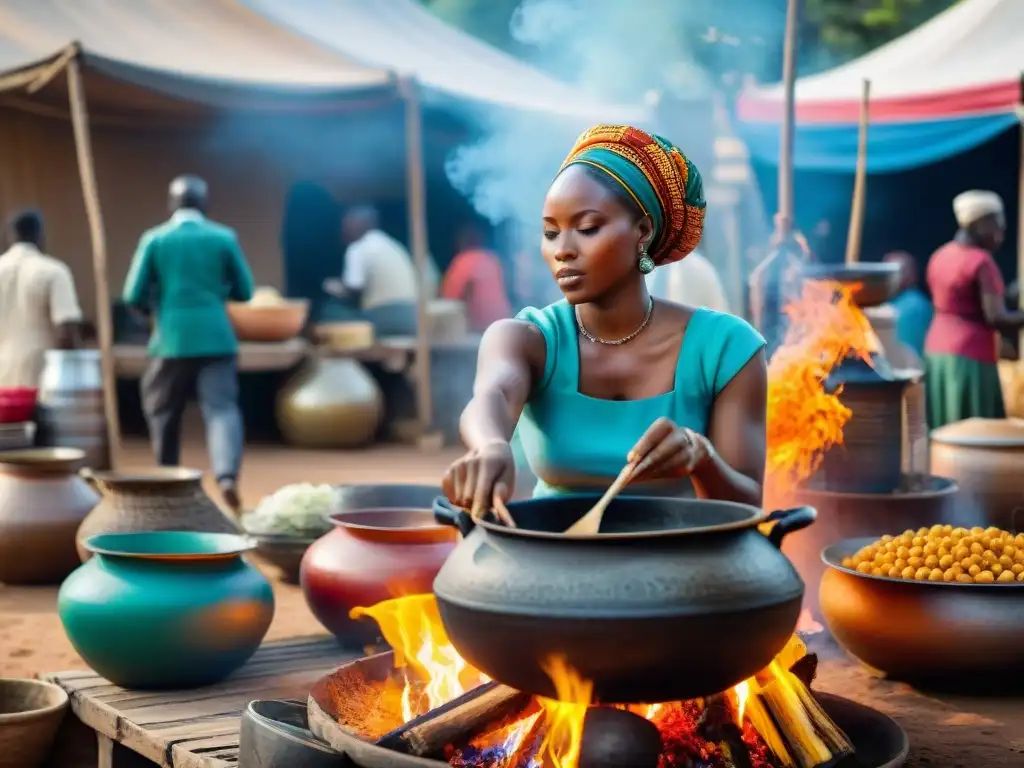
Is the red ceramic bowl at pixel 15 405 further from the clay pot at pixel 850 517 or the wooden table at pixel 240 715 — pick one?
the clay pot at pixel 850 517

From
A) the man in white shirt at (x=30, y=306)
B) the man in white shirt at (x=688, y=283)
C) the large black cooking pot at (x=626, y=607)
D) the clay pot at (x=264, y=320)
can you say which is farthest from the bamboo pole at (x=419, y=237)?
the large black cooking pot at (x=626, y=607)

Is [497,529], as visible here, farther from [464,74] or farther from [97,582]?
[464,74]

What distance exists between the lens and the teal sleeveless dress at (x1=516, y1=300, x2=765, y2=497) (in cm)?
295

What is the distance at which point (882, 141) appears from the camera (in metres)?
12.4

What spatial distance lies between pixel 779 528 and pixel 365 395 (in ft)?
30.4

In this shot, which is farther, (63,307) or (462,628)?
(63,307)

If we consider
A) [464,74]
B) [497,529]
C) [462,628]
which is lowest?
[462,628]

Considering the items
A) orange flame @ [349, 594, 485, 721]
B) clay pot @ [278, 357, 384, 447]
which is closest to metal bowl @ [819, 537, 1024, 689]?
orange flame @ [349, 594, 485, 721]

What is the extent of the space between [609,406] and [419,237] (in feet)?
Answer: 27.6

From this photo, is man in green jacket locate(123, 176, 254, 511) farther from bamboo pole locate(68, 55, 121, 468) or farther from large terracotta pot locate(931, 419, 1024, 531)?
large terracotta pot locate(931, 419, 1024, 531)

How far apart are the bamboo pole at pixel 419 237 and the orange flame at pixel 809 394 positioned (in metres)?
6.27

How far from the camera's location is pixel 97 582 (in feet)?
Result: 13.1

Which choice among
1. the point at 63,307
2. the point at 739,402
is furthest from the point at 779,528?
the point at 63,307

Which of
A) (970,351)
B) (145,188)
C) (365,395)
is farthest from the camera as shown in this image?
(145,188)
